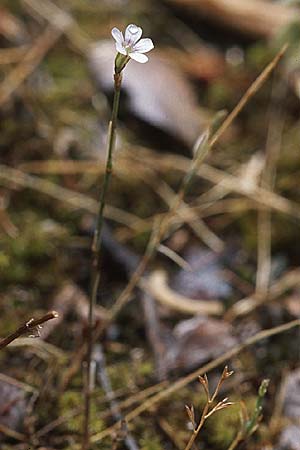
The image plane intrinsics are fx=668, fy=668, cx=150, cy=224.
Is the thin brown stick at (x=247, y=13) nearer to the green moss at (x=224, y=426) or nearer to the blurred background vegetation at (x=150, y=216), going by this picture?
the blurred background vegetation at (x=150, y=216)

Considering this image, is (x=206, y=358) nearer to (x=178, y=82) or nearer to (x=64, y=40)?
(x=178, y=82)

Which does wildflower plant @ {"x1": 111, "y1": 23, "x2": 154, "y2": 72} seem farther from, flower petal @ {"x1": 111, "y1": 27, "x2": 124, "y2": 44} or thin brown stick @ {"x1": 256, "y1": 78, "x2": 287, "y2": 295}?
thin brown stick @ {"x1": 256, "y1": 78, "x2": 287, "y2": 295}

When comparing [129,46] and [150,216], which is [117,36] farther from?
[150,216]

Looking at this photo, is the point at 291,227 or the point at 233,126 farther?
the point at 233,126

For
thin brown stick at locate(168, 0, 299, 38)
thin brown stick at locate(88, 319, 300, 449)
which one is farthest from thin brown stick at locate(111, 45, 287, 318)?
thin brown stick at locate(168, 0, 299, 38)

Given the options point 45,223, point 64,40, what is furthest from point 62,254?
point 64,40

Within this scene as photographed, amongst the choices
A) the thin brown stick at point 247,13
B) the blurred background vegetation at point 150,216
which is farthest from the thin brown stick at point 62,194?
the thin brown stick at point 247,13

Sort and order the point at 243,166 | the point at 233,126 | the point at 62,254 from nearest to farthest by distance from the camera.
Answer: the point at 62,254
the point at 243,166
the point at 233,126

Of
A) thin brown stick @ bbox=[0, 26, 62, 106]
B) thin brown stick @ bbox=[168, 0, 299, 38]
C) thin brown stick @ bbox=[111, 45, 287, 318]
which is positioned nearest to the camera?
thin brown stick @ bbox=[111, 45, 287, 318]
